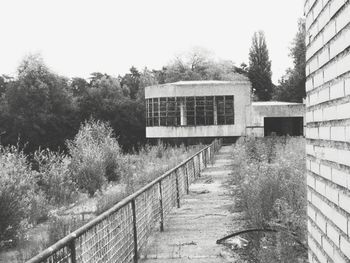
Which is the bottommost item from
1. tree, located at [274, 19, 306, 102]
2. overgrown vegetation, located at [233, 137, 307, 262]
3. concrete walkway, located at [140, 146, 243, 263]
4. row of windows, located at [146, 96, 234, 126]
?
concrete walkway, located at [140, 146, 243, 263]

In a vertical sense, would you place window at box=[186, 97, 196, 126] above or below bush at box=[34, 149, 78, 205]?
above

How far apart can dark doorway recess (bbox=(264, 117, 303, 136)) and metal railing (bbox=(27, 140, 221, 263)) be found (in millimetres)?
32436

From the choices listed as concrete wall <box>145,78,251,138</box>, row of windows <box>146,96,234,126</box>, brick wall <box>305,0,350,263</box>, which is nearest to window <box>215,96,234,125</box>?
row of windows <box>146,96,234,126</box>

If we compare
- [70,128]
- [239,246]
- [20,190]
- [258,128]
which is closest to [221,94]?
[258,128]

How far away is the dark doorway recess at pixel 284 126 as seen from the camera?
40688 millimetres

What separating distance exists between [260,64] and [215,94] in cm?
3321

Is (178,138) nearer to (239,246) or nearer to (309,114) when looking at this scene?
(239,246)

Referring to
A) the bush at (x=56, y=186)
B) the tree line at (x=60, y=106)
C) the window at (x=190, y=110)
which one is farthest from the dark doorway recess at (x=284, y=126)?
the bush at (x=56, y=186)

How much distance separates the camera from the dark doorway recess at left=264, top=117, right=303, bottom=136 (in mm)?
40688

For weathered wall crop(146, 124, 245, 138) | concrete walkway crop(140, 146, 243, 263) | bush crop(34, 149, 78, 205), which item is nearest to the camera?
concrete walkway crop(140, 146, 243, 263)

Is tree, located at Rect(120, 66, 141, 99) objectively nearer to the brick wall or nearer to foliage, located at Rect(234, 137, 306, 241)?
foliage, located at Rect(234, 137, 306, 241)

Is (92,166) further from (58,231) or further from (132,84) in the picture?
(132,84)

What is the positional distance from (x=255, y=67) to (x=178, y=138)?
3431 cm

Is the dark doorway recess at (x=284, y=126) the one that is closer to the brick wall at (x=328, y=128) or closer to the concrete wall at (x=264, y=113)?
the concrete wall at (x=264, y=113)
